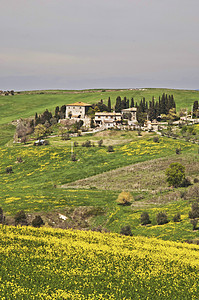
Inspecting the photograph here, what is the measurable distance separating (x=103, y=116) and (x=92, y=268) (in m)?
141

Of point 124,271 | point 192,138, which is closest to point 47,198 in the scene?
point 124,271

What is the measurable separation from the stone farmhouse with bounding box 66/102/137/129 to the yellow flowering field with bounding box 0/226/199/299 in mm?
125774

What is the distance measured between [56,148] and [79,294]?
11402cm

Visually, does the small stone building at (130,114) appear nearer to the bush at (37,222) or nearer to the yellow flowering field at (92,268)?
the bush at (37,222)

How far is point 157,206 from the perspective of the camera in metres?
76.4

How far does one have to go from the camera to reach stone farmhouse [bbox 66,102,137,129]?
169750 mm

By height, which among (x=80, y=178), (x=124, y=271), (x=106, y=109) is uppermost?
(x=106, y=109)

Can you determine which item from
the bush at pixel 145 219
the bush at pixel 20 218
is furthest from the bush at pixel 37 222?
the bush at pixel 145 219

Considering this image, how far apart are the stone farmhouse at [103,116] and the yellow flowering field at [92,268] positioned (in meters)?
126

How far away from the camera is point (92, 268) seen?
112 feet

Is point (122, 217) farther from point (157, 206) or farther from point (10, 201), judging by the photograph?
point (10, 201)

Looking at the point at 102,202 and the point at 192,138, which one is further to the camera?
the point at 192,138

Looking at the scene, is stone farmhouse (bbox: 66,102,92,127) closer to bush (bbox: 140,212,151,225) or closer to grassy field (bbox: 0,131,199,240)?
grassy field (bbox: 0,131,199,240)

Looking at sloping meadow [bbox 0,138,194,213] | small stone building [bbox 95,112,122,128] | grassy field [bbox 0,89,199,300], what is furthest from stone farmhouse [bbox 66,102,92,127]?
sloping meadow [bbox 0,138,194,213]
